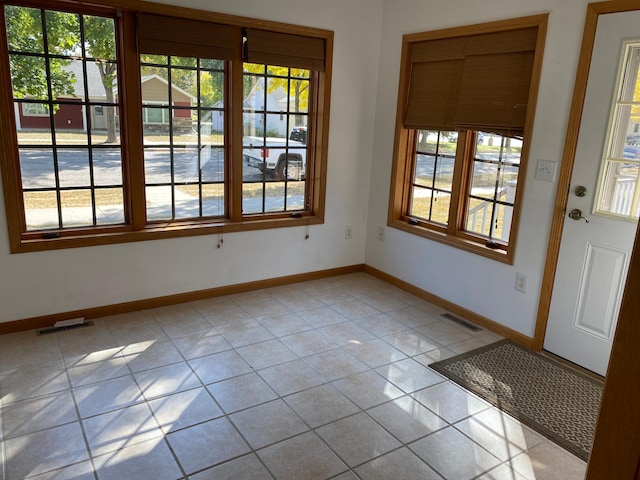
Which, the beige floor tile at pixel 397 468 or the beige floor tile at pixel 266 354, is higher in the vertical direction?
the beige floor tile at pixel 266 354

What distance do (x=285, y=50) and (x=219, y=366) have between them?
2.42m

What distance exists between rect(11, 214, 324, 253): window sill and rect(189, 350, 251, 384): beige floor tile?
1.08 meters

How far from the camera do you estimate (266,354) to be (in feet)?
10.0

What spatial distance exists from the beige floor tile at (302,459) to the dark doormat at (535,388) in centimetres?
101

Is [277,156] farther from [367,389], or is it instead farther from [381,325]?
[367,389]

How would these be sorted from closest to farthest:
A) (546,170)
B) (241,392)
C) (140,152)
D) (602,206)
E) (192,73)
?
(241,392) < (602,206) < (546,170) < (140,152) < (192,73)

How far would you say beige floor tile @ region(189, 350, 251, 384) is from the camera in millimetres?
2777

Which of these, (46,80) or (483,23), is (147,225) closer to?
(46,80)

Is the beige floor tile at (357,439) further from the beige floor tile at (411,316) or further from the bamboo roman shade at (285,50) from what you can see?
the bamboo roman shade at (285,50)

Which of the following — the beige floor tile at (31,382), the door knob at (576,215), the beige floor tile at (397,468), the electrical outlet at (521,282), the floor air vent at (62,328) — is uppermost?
the door knob at (576,215)

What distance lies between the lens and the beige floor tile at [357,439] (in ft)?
7.22

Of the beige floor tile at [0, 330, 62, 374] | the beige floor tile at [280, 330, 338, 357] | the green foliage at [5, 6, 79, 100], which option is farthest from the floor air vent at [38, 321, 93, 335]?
the green foliage at [5, 6, 79, 100]

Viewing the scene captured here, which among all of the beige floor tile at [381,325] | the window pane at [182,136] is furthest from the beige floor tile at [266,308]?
the window pane at [182,136]

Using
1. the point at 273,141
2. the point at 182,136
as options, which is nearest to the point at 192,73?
the point at 182,136
